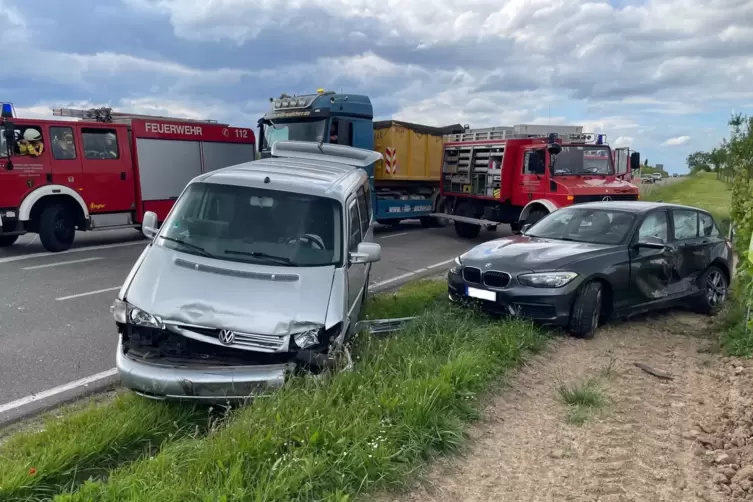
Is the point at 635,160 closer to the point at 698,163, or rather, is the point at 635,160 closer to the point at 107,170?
the point at 107,170

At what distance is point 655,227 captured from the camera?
762 cm

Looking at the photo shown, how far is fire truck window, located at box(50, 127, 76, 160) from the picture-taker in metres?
12.4

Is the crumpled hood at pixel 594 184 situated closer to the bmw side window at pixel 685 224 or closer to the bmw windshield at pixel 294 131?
the bmw side window at pixel 685 224

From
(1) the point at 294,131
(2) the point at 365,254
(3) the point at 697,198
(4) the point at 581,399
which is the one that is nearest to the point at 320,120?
(1) the point at 294,131

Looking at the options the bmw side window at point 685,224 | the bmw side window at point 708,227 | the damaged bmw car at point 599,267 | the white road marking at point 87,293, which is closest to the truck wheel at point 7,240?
the white road marking at point 87,293

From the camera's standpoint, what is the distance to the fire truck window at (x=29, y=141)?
11.9m

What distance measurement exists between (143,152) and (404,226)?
8.52 meters

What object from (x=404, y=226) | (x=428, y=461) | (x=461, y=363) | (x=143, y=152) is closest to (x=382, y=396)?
(x=428, y=461)

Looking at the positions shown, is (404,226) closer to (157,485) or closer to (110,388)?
(110,388)

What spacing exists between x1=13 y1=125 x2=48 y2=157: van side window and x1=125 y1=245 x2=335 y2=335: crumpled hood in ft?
27.6

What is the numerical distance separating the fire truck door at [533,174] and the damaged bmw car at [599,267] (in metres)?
5.33

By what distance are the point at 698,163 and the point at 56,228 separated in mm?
105638

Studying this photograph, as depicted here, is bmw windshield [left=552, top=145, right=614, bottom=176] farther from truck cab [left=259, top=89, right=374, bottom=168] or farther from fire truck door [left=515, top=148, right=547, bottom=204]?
truck cab [left=259, top=89, right=374, bottom=168]

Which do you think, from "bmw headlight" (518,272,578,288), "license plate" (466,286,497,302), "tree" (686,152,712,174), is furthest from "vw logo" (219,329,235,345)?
"tree" (686,152,712,174)
